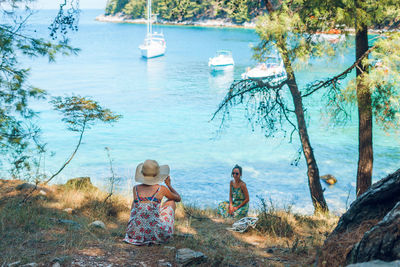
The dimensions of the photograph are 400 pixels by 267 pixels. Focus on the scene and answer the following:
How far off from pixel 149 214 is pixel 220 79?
34074 millimetres

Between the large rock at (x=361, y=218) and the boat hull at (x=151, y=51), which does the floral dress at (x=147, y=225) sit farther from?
the boat hull at (x=151, y=51)

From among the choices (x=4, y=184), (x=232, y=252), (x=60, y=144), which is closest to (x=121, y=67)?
(x=60, y=144)

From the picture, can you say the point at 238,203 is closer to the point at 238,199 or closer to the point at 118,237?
the point at 238,199

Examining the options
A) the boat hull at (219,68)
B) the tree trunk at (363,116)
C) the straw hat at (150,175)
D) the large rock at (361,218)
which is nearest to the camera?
the large rock at (361,218)

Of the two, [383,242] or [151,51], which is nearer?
[383,242]

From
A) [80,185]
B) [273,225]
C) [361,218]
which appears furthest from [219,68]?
[361,218]

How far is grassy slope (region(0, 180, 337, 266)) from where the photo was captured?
3.75 metres

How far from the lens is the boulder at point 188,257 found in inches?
142

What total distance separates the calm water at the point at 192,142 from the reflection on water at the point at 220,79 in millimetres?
185

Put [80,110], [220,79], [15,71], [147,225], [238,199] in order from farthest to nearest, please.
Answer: [220,79], [80,110], [238,199], [15,71], [147,225]

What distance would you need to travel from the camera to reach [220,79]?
3769 centimetres

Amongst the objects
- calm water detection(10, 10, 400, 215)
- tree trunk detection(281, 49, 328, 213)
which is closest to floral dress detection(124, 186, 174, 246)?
calm water detection(10, 10, 400, 215)

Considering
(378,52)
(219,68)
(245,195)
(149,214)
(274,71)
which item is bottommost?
(219,68)

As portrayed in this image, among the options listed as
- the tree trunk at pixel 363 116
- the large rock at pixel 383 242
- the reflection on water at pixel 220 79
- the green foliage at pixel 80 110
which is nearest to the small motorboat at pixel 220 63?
the reflection on water at pixel 220 79
